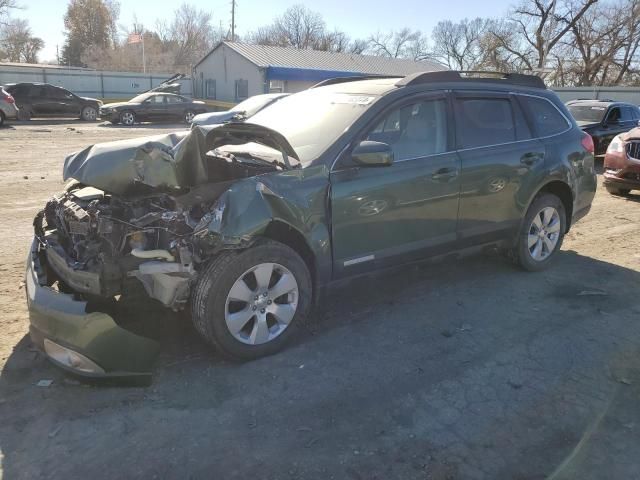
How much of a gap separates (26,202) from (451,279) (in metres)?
6.24

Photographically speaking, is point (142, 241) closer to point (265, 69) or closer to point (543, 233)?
point (543, 233)

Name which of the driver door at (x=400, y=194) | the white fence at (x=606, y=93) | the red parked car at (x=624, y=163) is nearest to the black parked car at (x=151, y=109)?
the red parked car at (x=624, y=163)

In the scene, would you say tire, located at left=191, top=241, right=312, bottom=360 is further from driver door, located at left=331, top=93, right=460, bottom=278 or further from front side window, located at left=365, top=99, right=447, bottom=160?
front side window, located at left=365, top=99, right=447, bottom=160

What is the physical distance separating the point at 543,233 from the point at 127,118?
70.0 feet

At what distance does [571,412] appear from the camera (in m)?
3.12

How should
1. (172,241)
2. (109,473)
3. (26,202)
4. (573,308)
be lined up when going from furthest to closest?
1. (26,202)
2. (573,308)
3. (172,241)
4. (109,473)

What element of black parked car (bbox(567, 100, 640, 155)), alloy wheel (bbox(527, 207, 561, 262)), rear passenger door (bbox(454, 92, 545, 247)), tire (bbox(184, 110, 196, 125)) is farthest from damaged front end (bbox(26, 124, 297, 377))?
tire (bbox(184, 110, 196, 125))

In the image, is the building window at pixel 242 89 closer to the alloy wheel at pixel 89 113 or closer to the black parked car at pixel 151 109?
the black parked car at pixel 151 109

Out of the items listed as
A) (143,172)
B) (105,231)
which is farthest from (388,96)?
(105,231)

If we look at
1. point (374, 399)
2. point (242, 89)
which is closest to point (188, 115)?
point (242, 89)

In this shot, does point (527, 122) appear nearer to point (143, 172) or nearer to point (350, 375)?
point (350, 375)

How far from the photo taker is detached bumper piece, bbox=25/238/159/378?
308cm

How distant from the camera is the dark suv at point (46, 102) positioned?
72.2 ft

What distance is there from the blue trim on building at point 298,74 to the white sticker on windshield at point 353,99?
3006 cm
